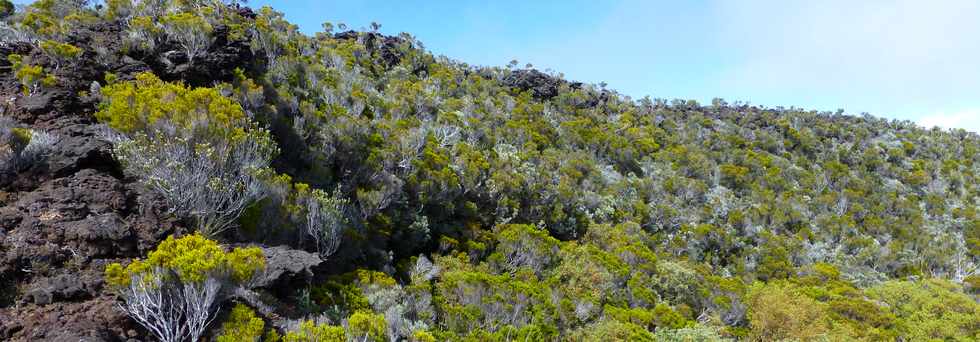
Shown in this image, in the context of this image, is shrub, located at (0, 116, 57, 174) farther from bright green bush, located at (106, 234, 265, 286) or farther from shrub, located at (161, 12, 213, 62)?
shrub, located at (161, 12, 213, 62)

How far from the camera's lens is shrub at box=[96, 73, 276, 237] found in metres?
8.92

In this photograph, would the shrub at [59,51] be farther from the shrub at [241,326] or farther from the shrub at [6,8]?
the shrub at [241,326]

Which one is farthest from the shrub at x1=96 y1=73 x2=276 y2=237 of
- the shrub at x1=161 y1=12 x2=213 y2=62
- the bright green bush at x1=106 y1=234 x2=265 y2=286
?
the shrub at x1=161 y1=12 x2=213 y2=62

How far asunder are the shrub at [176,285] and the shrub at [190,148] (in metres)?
1.87

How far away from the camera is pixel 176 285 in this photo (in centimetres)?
698

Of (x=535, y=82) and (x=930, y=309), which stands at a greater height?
(x=535, y=82)

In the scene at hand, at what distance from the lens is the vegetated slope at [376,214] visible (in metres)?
7.58

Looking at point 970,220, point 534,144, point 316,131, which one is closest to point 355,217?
point 316,131

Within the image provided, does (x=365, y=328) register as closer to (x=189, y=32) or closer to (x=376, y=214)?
(x=376, y=214)

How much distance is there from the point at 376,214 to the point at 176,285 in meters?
7.85

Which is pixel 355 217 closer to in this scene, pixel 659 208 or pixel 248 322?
pixel 248 322

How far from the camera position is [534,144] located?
29.9 m

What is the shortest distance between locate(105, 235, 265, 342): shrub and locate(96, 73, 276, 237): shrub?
6.13 ft

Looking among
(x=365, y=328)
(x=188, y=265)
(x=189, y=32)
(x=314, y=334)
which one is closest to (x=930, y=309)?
(x=365, y=328)
